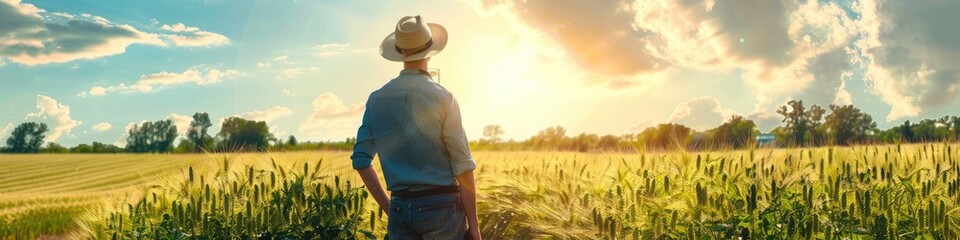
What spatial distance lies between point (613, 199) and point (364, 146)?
7.98ft

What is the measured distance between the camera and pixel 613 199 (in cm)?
574

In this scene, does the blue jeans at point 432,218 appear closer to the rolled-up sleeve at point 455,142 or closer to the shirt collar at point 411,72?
the rolled-up sleeve at point 455,142

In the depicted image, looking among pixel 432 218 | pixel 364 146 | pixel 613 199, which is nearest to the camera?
pixel 432 218

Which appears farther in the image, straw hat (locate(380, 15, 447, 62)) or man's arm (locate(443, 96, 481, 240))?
straw hat (locate(380, 15, 447, 62))

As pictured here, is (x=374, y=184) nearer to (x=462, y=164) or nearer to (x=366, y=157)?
(x=366, y=157)

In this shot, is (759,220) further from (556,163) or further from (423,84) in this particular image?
(556,163)

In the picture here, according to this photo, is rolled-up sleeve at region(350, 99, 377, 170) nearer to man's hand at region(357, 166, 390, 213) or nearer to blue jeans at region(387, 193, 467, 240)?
man's hand at region(357, 166, 390, 213)

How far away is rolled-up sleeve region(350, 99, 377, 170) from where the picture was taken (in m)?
3.98

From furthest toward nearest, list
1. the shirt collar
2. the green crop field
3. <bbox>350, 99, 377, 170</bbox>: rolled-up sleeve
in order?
the green crop field
<bbox>350, 99, 377, 170</bbox>: rolled-up sleeve
the shirt collar

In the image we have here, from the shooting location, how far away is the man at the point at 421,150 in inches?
142

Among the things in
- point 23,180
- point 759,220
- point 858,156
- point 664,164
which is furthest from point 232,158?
point 23,180

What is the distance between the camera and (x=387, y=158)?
3826 millimetres

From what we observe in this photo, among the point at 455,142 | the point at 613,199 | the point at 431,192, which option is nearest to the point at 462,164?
the point at 455,142

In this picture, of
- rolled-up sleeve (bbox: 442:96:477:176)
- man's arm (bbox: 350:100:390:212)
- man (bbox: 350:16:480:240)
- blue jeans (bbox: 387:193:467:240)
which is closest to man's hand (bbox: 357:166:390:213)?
man's arm (bbox: 350:100:390:212)
